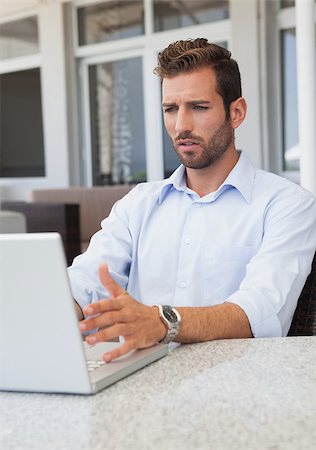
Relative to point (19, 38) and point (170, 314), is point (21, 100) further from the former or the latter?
point (170, 314)

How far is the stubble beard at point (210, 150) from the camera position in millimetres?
1545

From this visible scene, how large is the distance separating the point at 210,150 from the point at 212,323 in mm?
503

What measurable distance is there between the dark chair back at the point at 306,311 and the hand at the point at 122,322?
1.52 ft

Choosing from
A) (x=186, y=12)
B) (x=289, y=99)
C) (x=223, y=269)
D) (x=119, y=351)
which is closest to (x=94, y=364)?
(x=119, y=351)

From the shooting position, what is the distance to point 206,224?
1.55 metres

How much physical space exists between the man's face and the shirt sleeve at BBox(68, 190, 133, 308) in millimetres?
213

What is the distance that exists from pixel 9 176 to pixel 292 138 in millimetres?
3936

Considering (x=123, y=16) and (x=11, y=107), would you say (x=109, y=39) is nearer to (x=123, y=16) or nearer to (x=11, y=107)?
(x=123, y=16)

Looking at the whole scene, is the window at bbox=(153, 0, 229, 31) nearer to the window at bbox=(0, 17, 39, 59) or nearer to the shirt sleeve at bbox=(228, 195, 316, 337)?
the window at bbox=(0, 17, 39, 59)

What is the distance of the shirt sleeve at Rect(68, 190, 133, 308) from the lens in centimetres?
149

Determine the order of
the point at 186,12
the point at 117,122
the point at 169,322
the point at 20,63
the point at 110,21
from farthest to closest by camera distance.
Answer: the point at 20,63 < the point at 117,122 < the point at 110,21 < the point at 186,12 < the point at 169,322

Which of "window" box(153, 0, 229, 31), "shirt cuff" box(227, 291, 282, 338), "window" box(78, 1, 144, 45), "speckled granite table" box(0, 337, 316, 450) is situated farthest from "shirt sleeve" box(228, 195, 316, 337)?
"window" box(78, 1, 144, 45)

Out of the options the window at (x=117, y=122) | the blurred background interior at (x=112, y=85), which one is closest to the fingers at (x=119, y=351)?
the blurred background interior at (x=112, y=85)

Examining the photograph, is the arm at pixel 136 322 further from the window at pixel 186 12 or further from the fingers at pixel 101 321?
the window at pixel 186 12
